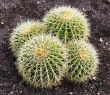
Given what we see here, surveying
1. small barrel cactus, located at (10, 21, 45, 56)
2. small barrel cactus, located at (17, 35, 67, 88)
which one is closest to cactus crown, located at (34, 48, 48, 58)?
small barrel cactus, located at (17, 35, 67, 88)

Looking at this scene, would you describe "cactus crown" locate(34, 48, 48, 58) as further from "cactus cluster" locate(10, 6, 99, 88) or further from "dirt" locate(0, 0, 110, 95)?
"dirt" locate(0, 0, 110, 95)

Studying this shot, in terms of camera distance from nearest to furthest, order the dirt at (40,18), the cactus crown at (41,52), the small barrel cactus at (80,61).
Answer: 1. the cactus crown at (41,52)
2. the small barrel cactus at (80,61)
3. the dirt at (40,18)

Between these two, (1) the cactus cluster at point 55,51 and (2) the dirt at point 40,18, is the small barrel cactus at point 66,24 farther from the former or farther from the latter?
(2) the dirt at point 40,18

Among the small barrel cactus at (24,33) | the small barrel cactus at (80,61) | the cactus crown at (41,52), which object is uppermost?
the small barrel cactus at (24,33)

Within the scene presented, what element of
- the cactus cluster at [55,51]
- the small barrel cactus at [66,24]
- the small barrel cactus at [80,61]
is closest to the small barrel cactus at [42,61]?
the cactus cluster at [55,51]

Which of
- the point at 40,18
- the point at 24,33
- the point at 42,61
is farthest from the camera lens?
the point at 40,18

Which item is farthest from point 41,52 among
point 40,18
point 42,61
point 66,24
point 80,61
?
point 40,18

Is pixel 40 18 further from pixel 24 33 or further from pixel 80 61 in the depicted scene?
pixel 80 61
